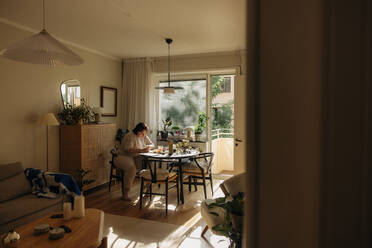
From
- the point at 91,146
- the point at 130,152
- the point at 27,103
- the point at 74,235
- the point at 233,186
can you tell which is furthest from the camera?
the point at 91,146

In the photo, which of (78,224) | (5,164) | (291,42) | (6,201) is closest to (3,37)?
(5,164)

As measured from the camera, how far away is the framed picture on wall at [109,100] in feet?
18.0

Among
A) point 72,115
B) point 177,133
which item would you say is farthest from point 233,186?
point 177,133

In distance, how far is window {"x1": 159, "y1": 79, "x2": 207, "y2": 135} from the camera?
5801 millimetres

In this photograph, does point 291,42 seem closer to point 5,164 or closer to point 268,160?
point 268,160

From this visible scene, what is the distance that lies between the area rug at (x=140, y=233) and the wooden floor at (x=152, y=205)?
154mm

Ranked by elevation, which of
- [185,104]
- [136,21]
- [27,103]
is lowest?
[27,103]

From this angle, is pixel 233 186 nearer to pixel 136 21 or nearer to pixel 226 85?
pixel 136 21

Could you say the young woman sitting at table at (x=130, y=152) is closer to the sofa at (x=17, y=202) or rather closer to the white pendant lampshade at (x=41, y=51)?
the sofa at (x=17, y=202)

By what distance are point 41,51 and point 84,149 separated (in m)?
2.91

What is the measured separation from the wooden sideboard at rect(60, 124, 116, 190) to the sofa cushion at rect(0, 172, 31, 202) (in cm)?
99

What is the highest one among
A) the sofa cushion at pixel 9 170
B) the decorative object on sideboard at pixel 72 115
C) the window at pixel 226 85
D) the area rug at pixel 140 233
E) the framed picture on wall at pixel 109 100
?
the window at pixel 226 85

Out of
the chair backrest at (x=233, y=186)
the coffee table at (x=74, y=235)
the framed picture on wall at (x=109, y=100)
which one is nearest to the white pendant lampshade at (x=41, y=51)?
the coffee table at (x=74, y=235)

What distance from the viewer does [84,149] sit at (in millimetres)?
4410
